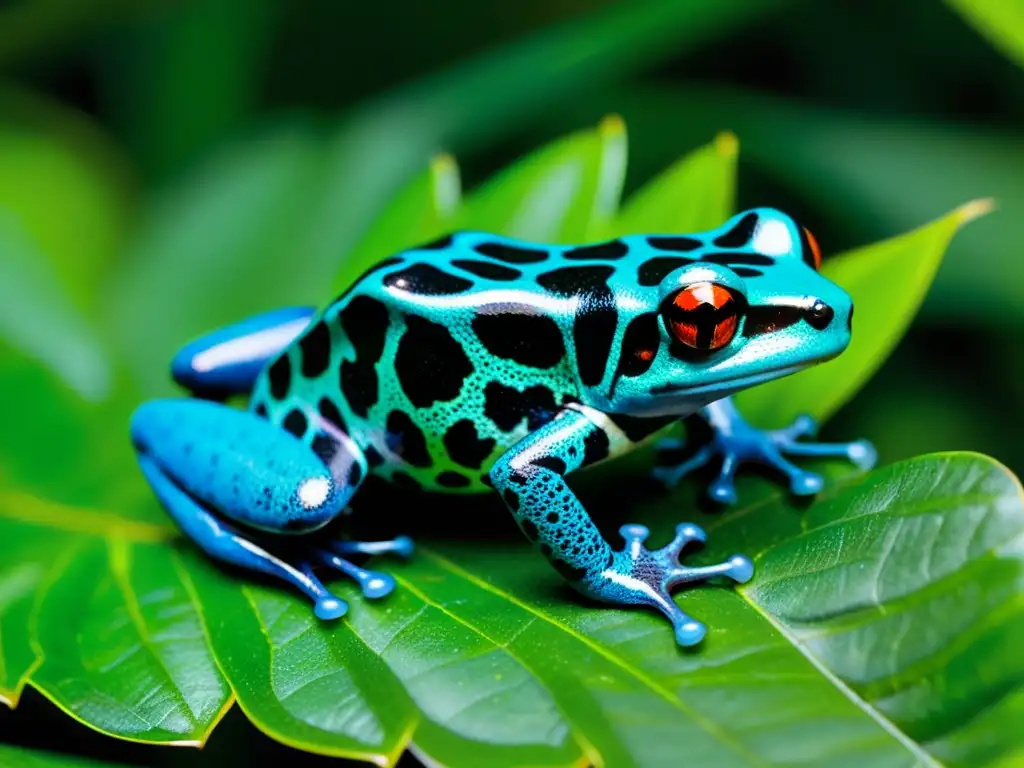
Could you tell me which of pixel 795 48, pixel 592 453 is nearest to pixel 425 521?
pixel 592 453

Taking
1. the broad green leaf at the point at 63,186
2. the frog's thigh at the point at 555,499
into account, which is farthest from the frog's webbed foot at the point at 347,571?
the broad green leaf at the point at 63,186

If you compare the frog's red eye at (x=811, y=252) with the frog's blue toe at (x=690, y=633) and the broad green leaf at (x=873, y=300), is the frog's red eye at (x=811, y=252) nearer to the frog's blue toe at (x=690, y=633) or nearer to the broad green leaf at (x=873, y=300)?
the broad green leaf at (x=873, y=300)

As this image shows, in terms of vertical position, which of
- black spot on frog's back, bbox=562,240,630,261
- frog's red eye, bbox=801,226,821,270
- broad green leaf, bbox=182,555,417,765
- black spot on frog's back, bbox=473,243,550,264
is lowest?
broad green leaf, bbox=182,555,417,765

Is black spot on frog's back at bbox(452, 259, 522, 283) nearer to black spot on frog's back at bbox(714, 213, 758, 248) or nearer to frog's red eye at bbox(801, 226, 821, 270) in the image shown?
black spot on frog's back at bbox(714, 213, 758, 248)

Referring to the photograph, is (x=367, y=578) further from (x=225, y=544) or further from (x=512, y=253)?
(x=512, y=253)

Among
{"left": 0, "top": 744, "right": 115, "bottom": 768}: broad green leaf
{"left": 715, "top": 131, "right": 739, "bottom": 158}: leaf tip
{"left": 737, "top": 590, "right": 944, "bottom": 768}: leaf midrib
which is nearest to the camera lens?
{"left": 737, "top": 590, "right": 944, "bottom": 768}: leaf midrib

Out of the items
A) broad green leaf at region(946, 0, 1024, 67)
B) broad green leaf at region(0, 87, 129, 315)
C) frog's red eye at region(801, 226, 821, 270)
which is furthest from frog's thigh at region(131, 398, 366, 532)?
broad green leaf at region(946, 0, 1024, 67)

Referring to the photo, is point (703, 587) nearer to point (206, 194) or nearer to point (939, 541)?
point (939, 541)
